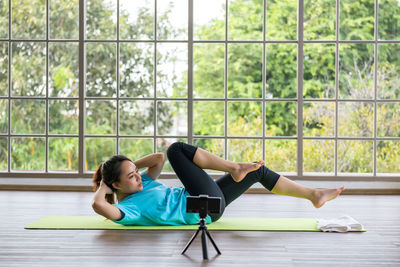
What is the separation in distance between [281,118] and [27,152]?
441cm

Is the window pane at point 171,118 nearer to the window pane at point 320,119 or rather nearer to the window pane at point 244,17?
the window pane at point 320,119

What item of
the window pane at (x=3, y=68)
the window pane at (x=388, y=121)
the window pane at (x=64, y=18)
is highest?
the window pane at (x=64, y=18)

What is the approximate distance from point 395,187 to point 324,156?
193 cm

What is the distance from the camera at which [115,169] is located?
3.25 meters

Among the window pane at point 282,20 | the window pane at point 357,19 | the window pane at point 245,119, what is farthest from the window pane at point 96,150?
the window pane at point 357,19

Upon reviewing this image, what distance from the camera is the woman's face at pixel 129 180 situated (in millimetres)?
3266

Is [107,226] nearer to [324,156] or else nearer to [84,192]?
[84,192]

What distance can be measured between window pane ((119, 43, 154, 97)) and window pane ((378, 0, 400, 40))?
3926 mm

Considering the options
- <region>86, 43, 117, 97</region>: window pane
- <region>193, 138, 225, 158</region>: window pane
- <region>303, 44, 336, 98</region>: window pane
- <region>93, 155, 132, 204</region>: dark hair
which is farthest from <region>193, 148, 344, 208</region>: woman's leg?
<region>303, 44, 336, 98</region>: window pane

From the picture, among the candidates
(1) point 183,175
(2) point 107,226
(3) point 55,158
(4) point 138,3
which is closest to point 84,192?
(3) point 55,158

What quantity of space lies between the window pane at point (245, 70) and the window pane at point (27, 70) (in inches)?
158

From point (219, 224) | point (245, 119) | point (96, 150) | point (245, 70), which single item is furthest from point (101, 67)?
point (219, 224)

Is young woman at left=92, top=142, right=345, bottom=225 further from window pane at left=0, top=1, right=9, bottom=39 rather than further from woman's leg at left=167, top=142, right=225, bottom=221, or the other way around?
window pane at left=0, top=1, right=9, bottom=39

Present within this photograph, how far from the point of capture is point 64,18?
7469 millimetres
